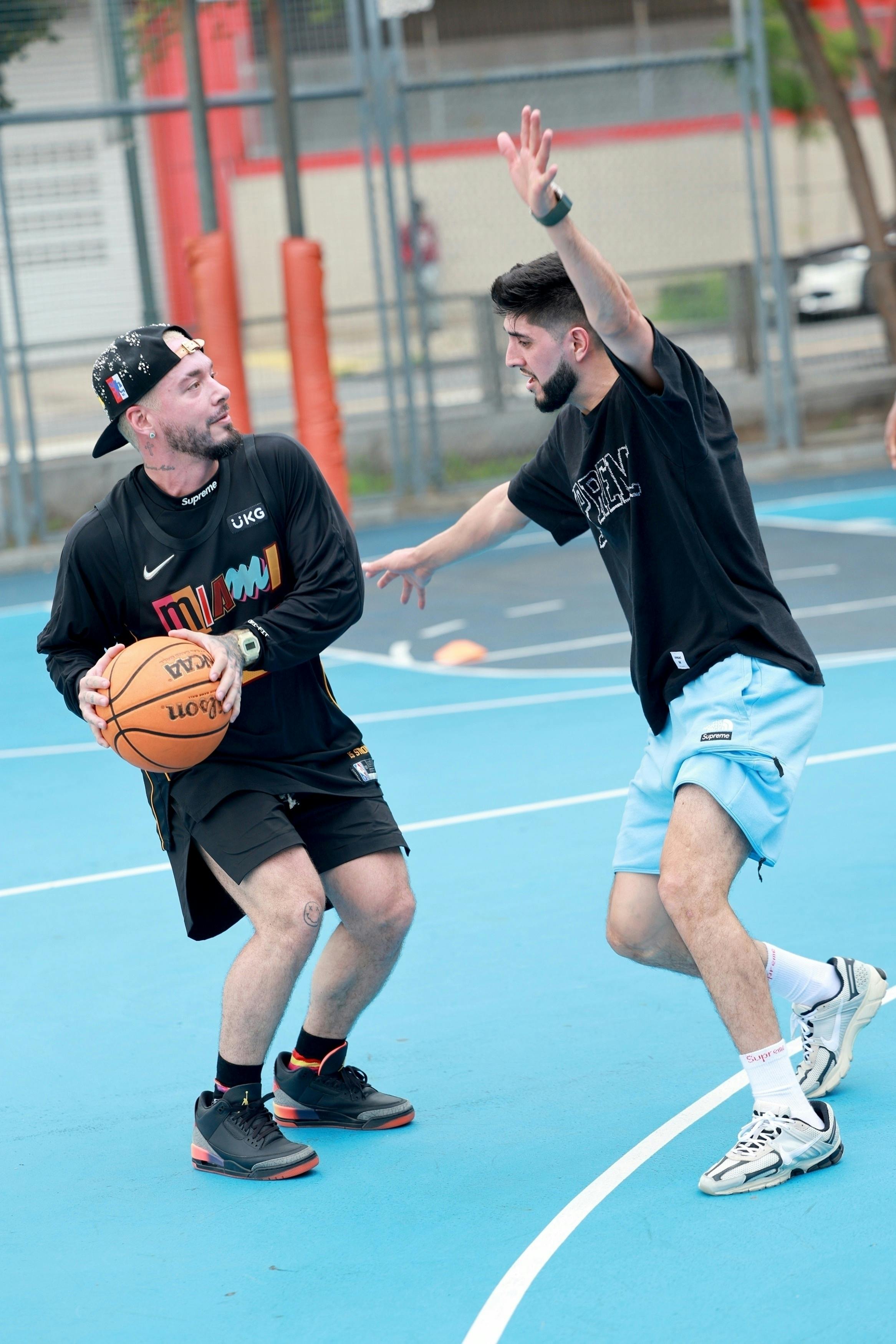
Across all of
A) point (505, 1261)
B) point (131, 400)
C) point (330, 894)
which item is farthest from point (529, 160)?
point (505, 1261)

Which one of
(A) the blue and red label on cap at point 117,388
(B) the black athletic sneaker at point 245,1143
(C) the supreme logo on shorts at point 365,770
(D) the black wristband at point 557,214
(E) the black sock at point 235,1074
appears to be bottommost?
(B) the black athletic sneaker at point 245,1143

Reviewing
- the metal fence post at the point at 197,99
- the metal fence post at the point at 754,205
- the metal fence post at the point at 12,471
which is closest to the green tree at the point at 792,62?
the metal fence post at the point at 754,205

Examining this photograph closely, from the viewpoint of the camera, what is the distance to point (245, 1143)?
169 inches

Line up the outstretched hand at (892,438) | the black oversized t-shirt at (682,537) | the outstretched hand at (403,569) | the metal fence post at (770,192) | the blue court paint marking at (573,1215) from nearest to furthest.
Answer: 1. the blue court paint marking at (573,1215)
2. the black oversized t-shirt at (682,537)
3. the outstretched hand at (403,569)
4. the outstretched hand at (892,438)
5. the metal fence post at (770,192)

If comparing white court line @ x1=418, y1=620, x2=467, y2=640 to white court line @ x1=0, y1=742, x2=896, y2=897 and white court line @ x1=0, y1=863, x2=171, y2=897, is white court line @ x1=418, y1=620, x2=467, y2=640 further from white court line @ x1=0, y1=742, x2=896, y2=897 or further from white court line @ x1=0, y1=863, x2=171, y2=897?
white court line @ x1=0, y1=863, x2=171, y2=897

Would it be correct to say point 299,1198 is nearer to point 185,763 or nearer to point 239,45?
point 185,763

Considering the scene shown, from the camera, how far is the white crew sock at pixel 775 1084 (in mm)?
3957

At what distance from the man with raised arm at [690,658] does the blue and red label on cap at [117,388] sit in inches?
39.6

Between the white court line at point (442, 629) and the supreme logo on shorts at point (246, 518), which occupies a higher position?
the supreme logo on shorts at point (246, 518)

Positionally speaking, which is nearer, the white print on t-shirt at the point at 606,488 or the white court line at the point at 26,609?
the white print on t-shirt at the point at 606,488

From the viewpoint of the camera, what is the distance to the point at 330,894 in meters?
4.54

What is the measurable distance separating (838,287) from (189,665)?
72.7ft

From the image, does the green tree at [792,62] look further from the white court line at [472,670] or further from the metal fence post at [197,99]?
the white court line at [472,670]

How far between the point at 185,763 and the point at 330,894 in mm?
610
